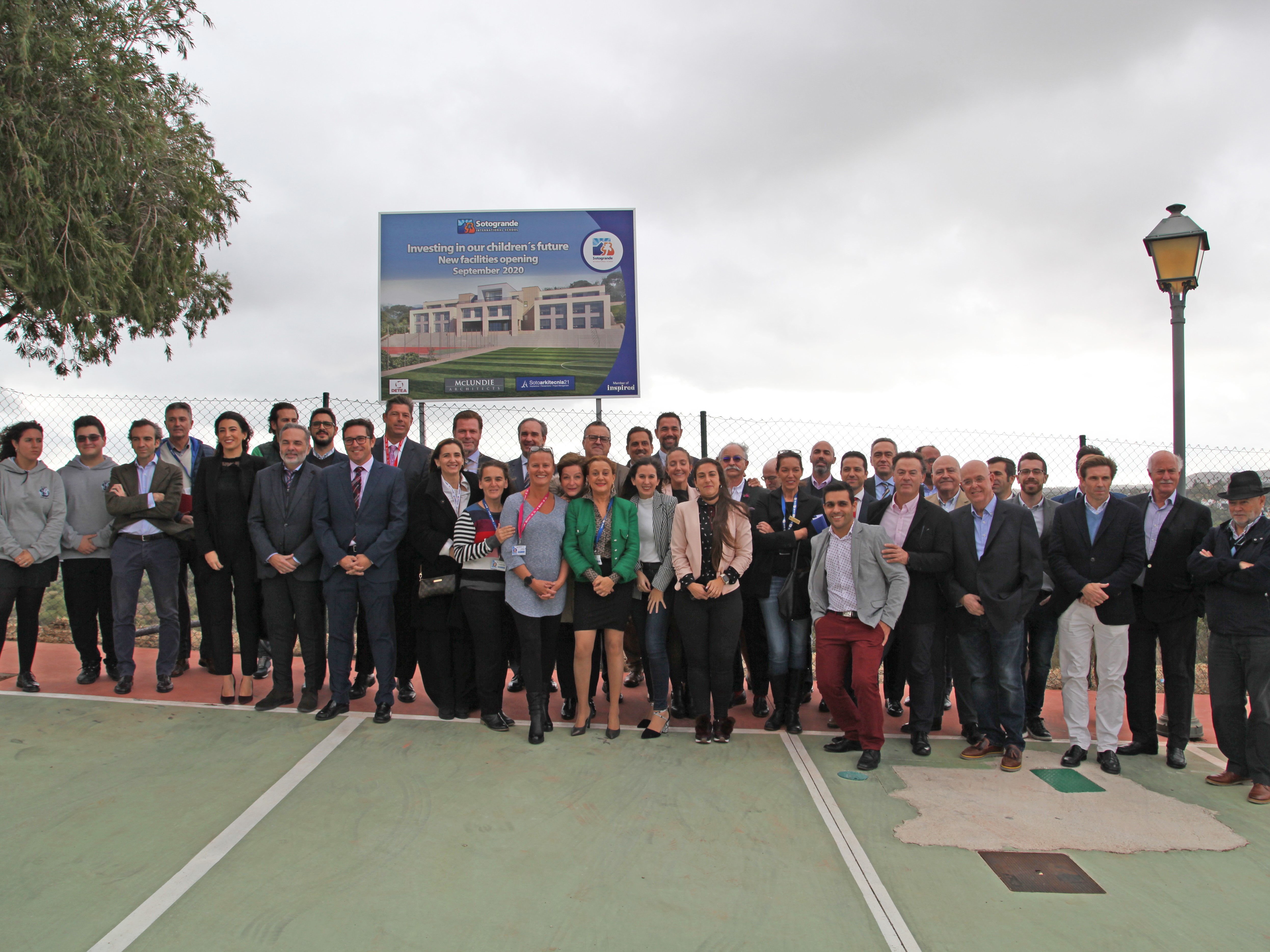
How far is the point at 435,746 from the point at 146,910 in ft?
6.58

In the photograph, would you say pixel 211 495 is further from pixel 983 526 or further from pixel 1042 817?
pixel 1042 817

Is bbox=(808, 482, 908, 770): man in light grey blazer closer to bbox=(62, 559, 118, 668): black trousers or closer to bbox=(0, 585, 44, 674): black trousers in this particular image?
bbox=(62, 559, 118, 668): black trousers

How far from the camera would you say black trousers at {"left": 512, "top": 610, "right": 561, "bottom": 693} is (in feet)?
17.6

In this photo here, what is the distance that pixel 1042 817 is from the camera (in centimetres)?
429

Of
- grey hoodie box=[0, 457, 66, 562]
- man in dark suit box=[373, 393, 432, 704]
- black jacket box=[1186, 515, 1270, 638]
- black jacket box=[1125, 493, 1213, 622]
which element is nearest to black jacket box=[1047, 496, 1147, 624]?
black jacket box=[1125, 493, 1213, 622]

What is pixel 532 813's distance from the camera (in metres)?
4.16

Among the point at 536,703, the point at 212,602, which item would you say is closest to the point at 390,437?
the point at 212,602

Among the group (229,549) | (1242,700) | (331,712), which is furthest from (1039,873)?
(229,549)

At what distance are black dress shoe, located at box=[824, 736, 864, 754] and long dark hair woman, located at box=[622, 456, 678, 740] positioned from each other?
1.12 m

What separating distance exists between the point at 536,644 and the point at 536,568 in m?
0.52

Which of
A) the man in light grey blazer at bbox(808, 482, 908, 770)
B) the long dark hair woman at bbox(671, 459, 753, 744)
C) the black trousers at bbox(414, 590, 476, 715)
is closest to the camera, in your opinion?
the man in light grey blazer at bbox(808, 482, 908, 770)

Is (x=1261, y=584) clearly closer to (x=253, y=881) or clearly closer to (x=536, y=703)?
(x=536, y=703)

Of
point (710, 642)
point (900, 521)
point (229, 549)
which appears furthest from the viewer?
point (229, 549)

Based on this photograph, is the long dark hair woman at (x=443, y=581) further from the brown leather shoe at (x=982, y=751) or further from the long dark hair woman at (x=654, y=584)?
the brown leather shoe at (x=982, y=751)
